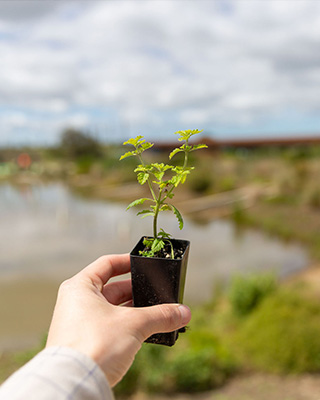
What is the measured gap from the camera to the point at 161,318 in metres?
1.01

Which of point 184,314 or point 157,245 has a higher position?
point 157,245

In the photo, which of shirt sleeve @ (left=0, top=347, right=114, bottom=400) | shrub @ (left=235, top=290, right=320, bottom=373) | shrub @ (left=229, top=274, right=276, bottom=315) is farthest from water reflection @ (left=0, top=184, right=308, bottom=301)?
shirt sleeve @ (left=0, top=347, right=114, bottom=400)

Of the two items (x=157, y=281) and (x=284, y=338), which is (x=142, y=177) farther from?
(x=284, y=338)

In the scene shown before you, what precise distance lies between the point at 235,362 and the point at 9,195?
58.5 ft

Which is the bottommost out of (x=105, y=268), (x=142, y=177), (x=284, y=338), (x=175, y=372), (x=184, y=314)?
(x=175, y=372)

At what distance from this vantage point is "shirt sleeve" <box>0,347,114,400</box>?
2.22 feet

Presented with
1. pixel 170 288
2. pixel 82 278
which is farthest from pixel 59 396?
pixel 170 288

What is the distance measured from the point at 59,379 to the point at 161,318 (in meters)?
0.36

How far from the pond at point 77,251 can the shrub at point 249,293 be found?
1291 mm

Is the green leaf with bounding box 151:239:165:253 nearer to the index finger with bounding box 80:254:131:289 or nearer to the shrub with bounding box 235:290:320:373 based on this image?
the index finger with bounding box 80:254:131:289

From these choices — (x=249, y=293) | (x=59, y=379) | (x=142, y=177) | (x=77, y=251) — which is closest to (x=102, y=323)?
(x=59, y=379)

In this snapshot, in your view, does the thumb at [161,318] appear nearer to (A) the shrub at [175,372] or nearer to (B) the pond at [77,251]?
(A) the shrub at [175,372]

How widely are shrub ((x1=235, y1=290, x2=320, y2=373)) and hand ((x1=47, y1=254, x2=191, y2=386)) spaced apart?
3.02m

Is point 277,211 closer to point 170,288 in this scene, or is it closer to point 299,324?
point 299,324
